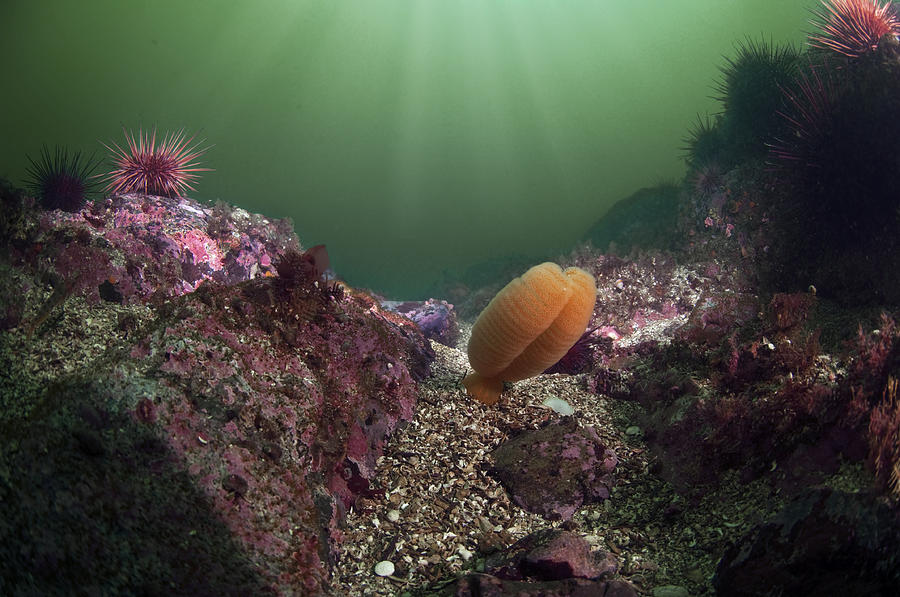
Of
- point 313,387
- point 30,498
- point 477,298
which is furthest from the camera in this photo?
point 477,298

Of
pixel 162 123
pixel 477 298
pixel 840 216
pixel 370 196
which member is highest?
pixel 162 123

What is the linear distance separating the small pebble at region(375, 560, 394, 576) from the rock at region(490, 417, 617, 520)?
95cm

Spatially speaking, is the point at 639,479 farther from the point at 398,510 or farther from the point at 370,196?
the point at 370,196

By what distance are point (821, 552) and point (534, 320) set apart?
5.85 feet

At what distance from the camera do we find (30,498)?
1.74 m

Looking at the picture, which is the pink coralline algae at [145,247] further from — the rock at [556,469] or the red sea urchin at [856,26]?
the red sea urchin at [856,26]

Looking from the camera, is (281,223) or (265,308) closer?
(265,308)

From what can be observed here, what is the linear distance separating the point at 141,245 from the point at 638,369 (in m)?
5.88

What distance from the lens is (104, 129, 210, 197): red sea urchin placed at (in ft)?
19.6

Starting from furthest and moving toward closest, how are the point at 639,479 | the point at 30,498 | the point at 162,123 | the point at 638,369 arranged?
1. the point at 162,123
2. the point at 638,369
3. the point at 639,479
4. the point at 30,498

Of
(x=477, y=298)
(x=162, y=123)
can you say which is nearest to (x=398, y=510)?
(x=477, y=298)

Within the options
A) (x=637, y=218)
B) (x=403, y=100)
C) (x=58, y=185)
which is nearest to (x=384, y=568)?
(x=58, y=185)

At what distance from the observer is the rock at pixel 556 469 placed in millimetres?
2791

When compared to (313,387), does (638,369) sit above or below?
below
